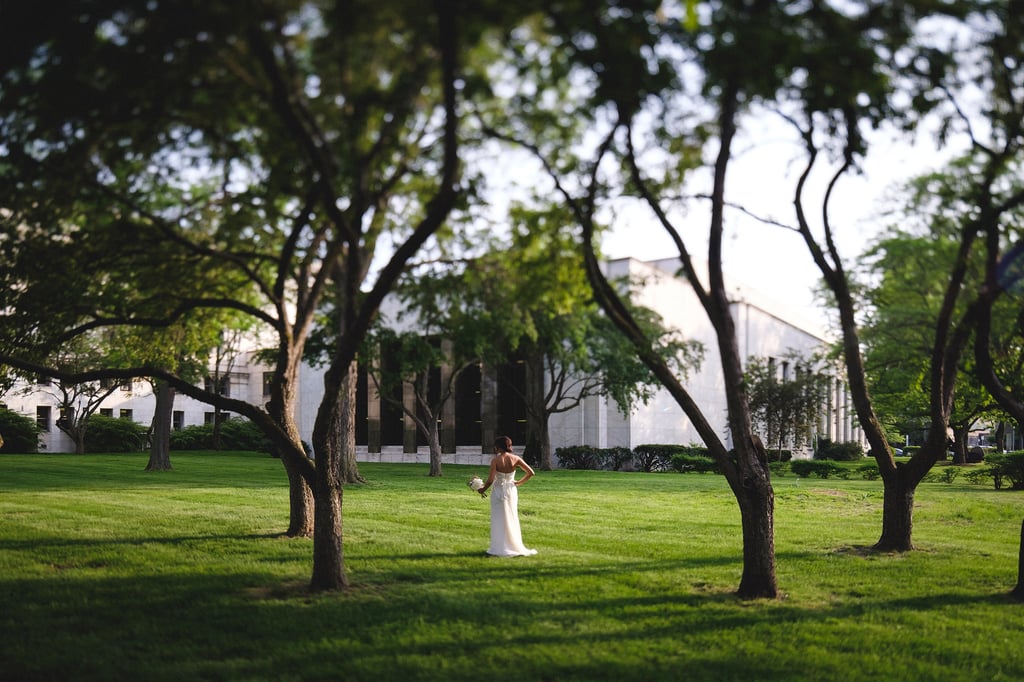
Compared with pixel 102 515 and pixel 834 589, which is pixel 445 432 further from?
pixel 834 589

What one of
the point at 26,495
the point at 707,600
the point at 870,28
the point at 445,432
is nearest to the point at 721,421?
the point at 445,432

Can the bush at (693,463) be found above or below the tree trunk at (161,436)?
below

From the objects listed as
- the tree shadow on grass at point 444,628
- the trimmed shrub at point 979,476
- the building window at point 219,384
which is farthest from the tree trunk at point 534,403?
the tree shadow on grass at point 444,628

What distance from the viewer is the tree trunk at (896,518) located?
Answer: 45.9ft

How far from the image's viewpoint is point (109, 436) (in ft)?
171

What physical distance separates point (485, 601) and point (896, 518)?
765cm

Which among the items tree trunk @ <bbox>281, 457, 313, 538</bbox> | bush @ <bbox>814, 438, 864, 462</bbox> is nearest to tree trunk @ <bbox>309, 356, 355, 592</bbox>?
tree trunk @ <bbox>281, 457, 313, 538</bbox>

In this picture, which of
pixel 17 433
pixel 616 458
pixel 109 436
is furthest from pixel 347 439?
pixel 109 436

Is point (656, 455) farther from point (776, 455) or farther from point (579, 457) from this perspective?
point (776, 455)

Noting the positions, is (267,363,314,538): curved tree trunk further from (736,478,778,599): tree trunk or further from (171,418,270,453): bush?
(171,418,270,453): bush

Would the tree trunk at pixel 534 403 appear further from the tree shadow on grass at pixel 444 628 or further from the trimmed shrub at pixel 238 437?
the tree shadow on grass at pixel 444 628

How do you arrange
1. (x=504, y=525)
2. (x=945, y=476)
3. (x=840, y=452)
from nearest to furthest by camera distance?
1. (x=504, y=525)
2. (x=945, y=476)
3. (x=840, y=452)

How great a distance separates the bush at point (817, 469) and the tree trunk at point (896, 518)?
73.8 feet

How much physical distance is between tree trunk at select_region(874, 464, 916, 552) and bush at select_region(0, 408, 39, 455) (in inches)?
1746
